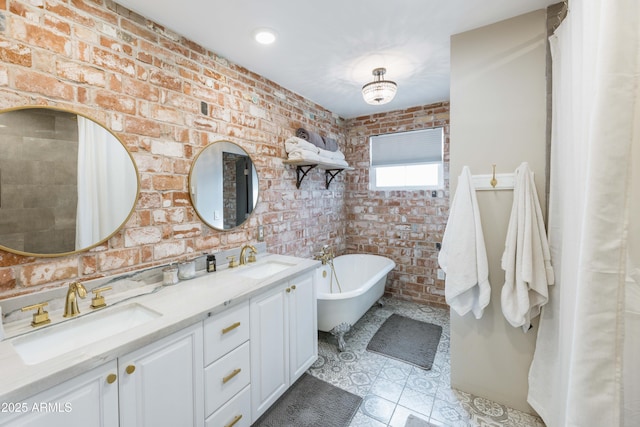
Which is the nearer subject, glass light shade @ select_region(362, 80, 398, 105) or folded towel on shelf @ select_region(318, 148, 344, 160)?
glass light shade @ select_region(362, 80, 398, 105)

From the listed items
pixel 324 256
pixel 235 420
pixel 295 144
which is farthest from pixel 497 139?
pixel 235 420

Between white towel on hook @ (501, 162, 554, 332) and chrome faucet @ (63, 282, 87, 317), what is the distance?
7.51 feet

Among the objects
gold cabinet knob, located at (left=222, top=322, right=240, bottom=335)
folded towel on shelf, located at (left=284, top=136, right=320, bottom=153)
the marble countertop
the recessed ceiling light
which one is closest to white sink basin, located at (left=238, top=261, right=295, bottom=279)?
the marble countertop

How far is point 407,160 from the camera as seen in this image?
3557 millimetres

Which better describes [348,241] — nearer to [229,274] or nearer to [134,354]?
[229,274]

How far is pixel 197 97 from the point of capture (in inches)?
76.1

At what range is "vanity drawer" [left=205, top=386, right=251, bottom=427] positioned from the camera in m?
1.39

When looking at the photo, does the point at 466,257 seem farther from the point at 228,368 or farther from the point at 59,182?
the point at 59,182

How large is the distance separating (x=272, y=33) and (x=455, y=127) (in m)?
1.44

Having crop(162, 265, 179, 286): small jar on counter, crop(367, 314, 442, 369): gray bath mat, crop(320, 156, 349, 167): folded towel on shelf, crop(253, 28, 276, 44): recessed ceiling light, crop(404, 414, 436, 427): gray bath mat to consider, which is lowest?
crop(404, 414, 436, 427): gray bath mat

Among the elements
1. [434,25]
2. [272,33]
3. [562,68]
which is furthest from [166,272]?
[562,68]

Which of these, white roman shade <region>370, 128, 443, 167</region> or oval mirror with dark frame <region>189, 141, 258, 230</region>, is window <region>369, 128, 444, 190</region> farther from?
oval mirror with dark frame <region>189, 141, 258, 230</region>

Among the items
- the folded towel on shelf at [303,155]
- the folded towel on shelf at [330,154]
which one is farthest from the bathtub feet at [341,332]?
the folded towel on shelf at [330,154]

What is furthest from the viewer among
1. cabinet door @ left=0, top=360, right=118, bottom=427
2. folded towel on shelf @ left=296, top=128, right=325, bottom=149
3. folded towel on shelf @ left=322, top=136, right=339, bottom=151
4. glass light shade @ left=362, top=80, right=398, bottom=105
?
folded towel on shelf @ left=322, top=136, right=339, bottom=151
